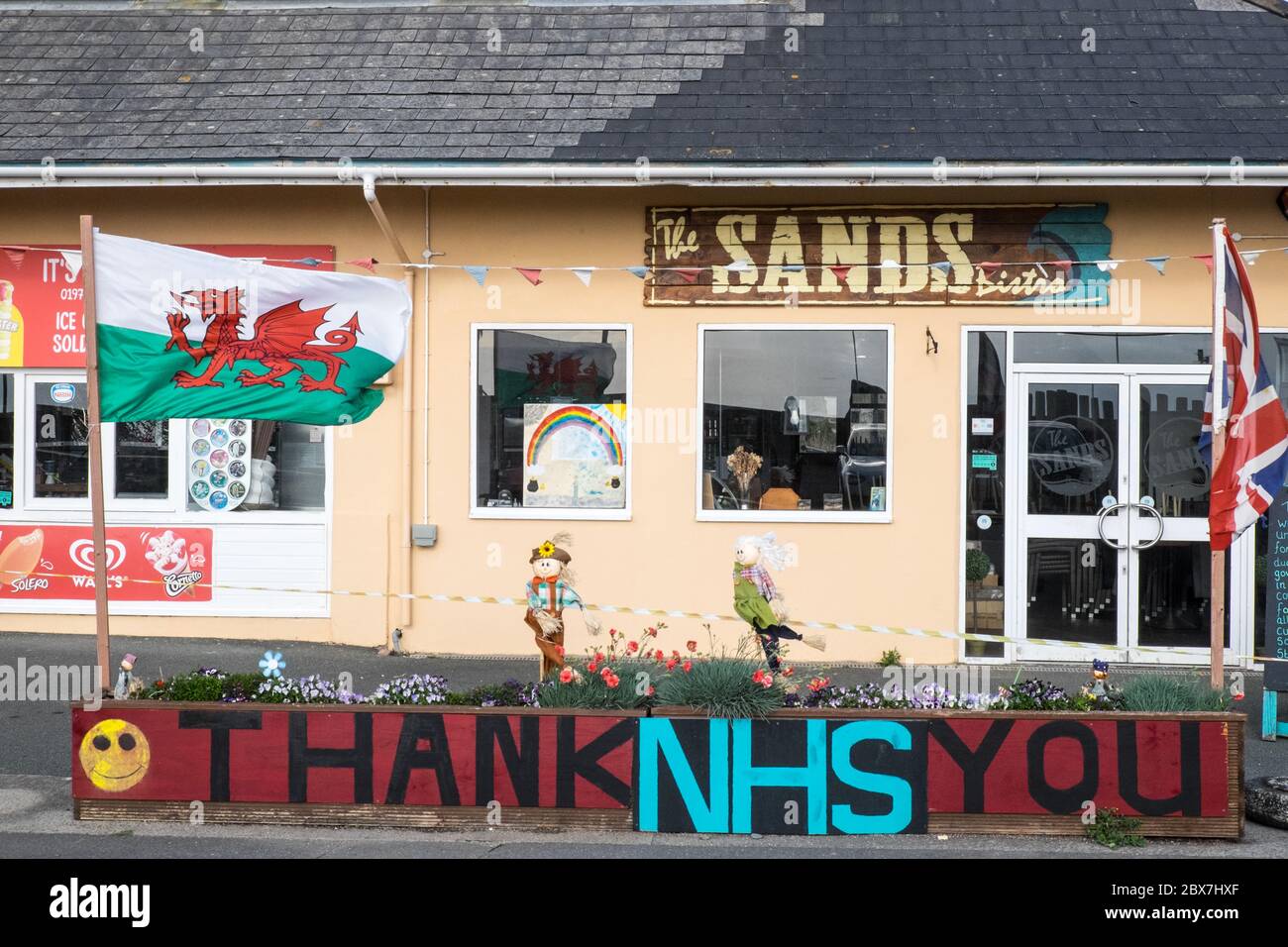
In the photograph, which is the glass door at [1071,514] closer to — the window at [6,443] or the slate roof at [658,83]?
the slate roof at [658,83]

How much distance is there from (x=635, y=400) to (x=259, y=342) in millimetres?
4033

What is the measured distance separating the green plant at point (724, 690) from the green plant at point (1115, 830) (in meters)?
1.55

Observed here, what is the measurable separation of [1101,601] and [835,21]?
536 centimetres

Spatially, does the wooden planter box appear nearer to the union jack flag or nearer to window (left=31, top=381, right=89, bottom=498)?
the union jack flag

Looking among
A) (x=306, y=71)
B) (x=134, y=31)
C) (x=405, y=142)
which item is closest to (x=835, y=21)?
(x=405, y=142)

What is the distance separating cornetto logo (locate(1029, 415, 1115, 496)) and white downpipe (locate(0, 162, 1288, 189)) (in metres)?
1.92

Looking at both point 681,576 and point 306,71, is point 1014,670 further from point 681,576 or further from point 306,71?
point 306,71

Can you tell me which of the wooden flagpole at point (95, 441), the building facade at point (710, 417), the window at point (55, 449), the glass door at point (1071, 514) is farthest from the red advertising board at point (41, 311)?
the glass door at point (1071, 514)

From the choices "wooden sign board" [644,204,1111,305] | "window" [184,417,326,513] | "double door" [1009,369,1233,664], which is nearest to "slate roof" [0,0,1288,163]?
"wooden sign board" [644,204,1111,305]

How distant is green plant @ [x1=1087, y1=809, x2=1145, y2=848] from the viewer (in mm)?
→ 5637

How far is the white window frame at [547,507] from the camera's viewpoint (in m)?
9.92

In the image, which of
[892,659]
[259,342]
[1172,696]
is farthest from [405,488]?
[1172,696]

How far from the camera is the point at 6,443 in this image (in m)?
10.4

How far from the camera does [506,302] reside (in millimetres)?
9992
